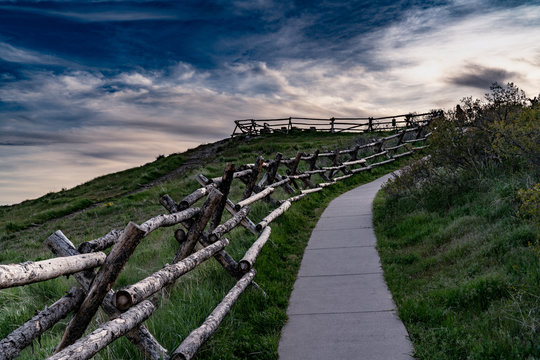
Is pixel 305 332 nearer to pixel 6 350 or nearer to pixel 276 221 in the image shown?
pixel 6 350

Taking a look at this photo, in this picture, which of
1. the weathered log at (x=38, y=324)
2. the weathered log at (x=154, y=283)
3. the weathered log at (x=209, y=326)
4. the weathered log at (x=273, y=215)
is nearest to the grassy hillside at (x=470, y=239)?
the weathered log at (x=209, y=326)

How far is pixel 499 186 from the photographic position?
762cm

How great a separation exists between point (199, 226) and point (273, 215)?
13.0ft

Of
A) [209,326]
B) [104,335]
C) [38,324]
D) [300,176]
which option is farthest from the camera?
[300,176]

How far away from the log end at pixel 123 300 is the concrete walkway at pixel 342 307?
171 centimetres

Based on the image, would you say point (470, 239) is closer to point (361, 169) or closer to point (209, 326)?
point (209, 326)

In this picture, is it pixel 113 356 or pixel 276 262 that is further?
pixel 276 262

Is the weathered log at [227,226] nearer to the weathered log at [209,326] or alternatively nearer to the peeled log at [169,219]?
the peeled log at [169,219]

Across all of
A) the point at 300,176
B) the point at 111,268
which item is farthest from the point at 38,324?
the point at 300,176

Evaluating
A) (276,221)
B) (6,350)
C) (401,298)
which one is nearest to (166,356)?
(6,350)

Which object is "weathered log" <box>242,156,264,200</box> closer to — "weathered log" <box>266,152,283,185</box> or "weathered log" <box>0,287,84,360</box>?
"weathered log" <box>266,152,283,185</box>

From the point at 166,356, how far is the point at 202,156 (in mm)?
31915

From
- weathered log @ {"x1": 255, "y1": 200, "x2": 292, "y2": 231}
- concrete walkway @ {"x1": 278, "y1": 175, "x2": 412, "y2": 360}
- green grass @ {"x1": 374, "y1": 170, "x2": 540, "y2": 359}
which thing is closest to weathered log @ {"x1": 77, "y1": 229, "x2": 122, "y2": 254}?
concrete walkway @ {"x1": 278, "y1": 175, "x2": 412, "y2": 360}

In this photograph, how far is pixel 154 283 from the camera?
13.0 ft
